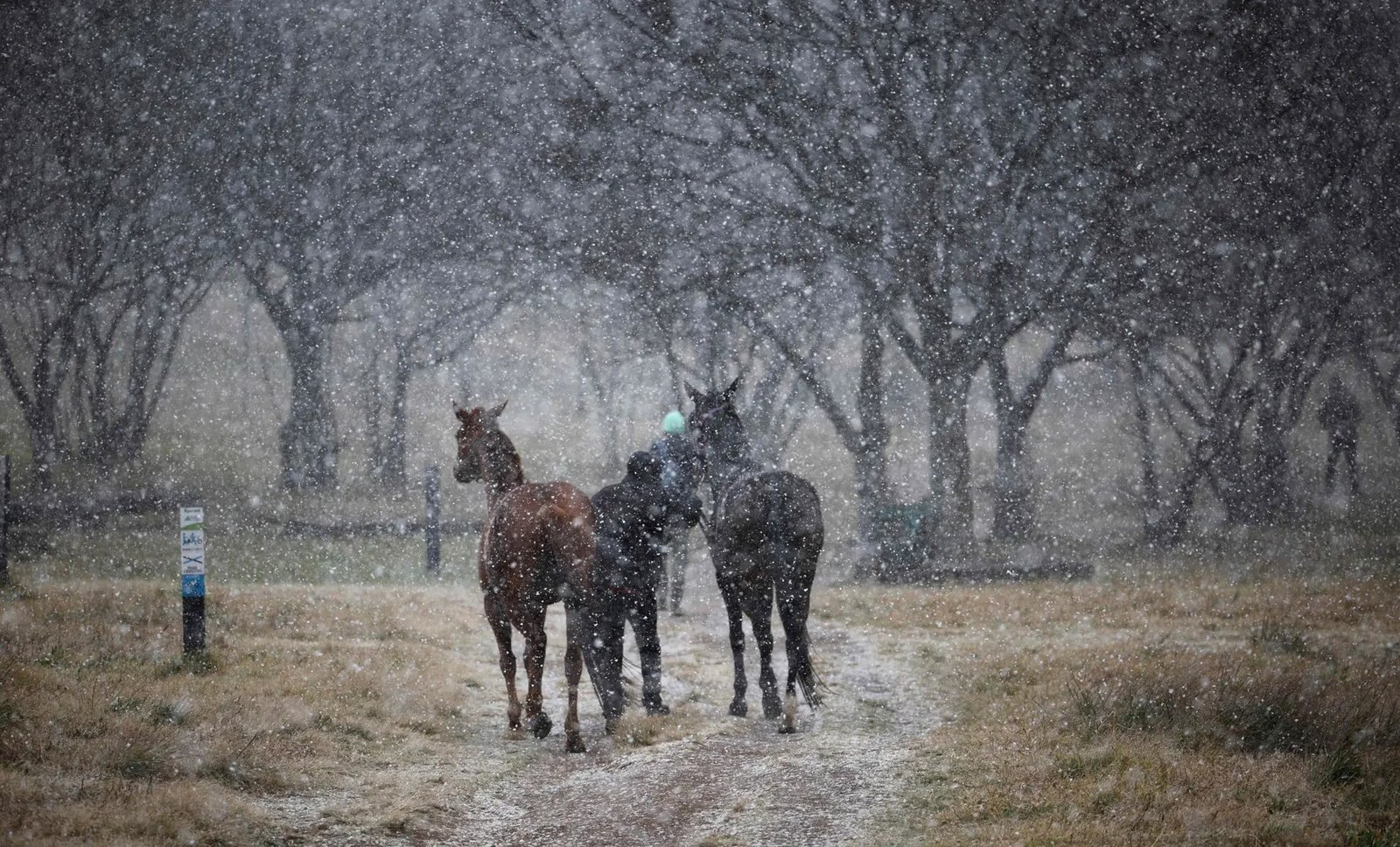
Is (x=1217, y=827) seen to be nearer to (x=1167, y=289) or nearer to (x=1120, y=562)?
(x=1120, y=562)

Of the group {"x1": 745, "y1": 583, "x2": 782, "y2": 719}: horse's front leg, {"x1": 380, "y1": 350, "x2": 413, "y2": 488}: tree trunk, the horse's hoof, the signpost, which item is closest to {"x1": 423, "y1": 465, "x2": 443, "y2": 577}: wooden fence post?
the signpost

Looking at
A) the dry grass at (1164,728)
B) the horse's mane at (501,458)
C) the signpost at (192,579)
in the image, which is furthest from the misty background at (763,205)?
the signpost at (192,579)

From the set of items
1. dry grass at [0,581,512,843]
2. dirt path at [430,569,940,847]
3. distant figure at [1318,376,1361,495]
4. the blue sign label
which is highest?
distant figure at [1318,376,1361,495]

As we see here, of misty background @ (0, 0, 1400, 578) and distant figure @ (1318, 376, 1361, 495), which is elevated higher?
misty background @ (0, 0, 1400, 578)

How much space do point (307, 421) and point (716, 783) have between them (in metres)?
23.1

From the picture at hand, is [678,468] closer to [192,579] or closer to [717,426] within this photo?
[717,426]

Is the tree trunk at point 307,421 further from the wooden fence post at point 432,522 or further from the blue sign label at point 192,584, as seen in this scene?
the blue sign label at point 192,584

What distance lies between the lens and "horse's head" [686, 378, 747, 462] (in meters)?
10.3

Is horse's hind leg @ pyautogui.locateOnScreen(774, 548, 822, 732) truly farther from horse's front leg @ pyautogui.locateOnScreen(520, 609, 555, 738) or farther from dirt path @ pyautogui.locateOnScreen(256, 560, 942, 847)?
horse's front leg @ pyautogui.locateOnScreen(520, 609, 555, 738)

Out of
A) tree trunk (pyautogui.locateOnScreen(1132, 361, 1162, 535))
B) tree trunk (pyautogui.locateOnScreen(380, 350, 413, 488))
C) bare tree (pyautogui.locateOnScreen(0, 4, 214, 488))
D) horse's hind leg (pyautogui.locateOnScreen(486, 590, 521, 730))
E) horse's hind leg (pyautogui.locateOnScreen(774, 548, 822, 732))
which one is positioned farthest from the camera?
tree trunk (pyautogui.locateOnScreen(380, 350, 413, 488))

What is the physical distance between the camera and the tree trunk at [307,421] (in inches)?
1094

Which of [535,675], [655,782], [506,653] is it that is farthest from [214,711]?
[655,782]

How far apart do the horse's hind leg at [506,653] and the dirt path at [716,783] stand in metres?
0.39

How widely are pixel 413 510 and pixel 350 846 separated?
21754 mm
